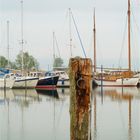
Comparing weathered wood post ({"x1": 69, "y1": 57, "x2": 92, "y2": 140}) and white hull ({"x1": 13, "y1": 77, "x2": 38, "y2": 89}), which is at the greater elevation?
weathered wood post ({"x1": 69, "y1": 57, "x2": 92, "y2": 140})

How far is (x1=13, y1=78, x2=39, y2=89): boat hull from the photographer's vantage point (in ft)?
192

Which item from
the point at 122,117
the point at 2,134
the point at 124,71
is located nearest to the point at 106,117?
the point at 122,117

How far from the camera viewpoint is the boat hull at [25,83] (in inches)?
2306

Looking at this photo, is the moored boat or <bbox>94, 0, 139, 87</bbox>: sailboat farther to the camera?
<bbox>94, 0, 139, 87</bbox>: sailboat

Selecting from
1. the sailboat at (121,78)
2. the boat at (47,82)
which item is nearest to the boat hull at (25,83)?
the boat at (47,82)

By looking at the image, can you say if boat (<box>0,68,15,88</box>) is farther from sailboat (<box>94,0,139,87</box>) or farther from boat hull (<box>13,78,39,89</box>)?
sailboat (<box>94,0,139,87</box>)

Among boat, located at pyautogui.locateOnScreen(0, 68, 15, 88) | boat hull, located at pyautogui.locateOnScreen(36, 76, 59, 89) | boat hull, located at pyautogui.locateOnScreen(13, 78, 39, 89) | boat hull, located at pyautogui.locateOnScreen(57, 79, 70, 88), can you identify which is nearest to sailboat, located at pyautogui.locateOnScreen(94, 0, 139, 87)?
boat hull, located at pyautogui.locateOnScreen(57, 79, 70, 88)

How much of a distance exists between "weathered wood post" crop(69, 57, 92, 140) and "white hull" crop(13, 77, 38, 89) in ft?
164

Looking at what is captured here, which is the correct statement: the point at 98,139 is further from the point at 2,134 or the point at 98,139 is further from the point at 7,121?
the point at 7,121

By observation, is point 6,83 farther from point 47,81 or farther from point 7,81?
point 47,81

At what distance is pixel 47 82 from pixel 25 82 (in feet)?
11.2

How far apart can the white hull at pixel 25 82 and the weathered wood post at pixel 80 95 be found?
50.0 meters

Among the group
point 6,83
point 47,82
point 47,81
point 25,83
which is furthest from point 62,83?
point 6,83

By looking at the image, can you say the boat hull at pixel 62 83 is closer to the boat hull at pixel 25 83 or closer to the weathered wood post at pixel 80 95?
the boat hull at pixel 25 83
